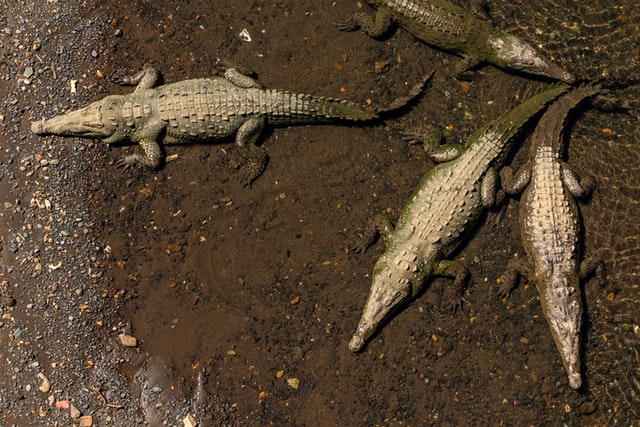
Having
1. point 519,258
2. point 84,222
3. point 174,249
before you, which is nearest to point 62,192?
point 84,222

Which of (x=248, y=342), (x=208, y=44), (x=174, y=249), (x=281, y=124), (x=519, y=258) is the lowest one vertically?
(x=248, y=342)

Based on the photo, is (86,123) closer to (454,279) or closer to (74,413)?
→ (74,413)

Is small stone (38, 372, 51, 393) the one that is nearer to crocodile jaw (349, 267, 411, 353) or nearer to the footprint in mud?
the footprint in mud

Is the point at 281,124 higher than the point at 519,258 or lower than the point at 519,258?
higher

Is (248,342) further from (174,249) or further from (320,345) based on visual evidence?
(174,249)

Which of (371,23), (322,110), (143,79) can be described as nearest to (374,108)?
(322,110)

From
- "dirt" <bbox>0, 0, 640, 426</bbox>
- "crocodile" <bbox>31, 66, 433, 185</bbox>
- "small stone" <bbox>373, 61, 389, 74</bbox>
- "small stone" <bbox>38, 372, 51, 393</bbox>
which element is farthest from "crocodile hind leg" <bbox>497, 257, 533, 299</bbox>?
"small stone" <bbox>38, 372, 51, 393</bbox>

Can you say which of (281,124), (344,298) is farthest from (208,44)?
(344,298)
